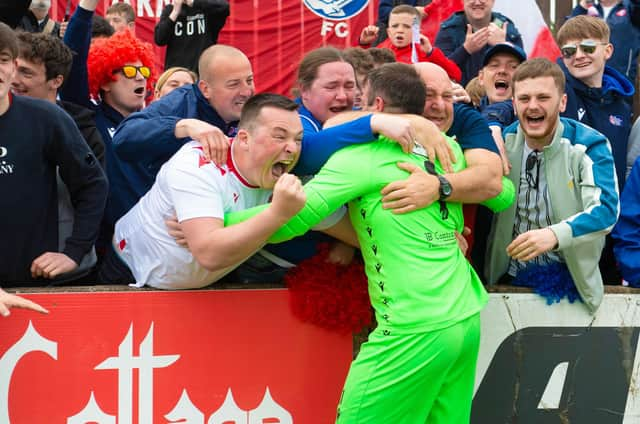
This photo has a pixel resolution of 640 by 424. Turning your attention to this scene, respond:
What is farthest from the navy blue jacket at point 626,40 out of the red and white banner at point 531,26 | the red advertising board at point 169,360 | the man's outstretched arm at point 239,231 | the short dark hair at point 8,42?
the short dark hair at point 8,42

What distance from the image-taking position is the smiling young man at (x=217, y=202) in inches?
155

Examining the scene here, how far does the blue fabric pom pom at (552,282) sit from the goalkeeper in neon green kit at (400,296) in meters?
0.77

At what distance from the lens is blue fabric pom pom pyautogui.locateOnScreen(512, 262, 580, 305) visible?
4.93m

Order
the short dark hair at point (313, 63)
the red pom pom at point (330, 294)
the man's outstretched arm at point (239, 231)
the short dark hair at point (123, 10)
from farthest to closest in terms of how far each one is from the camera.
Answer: the short dark hair at point (123, 10) → the short dark hair at point (313, 63) → the red pom pom at point (330, 294) → the man's outstretched arm at point (239, 231)

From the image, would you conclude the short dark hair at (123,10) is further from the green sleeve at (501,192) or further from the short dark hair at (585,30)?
the green sleeve at (501,192)

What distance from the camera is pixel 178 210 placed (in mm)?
4148

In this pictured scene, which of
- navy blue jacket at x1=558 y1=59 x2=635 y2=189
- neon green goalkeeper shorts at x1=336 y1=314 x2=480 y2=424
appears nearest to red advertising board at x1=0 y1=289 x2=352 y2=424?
neon green goalkeeper shorts at x1=336 y1=314 x2=480 y2=424

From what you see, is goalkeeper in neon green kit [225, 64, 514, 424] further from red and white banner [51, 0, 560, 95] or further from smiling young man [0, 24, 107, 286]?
red and white banner [51, 0, 560, 95]

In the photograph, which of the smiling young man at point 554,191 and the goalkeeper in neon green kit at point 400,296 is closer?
the goalkeeper in neon green kit at point 400,296

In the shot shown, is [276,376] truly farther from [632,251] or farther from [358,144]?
[632,251]

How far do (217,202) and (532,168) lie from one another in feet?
6.02

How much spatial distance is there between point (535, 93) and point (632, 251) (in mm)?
1098

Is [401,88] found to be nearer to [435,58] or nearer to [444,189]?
[444,189]

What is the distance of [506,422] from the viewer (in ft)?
16.3
